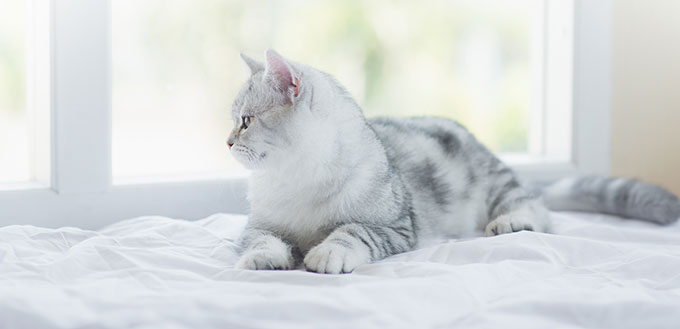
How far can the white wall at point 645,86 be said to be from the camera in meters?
2.55

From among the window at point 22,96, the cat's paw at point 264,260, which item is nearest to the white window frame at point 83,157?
the window at point 22,96

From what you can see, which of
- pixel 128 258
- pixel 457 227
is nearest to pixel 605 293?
pixel 457 227

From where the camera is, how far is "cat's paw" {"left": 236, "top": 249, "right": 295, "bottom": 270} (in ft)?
4.49

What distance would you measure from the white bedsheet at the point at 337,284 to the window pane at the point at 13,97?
452 mm

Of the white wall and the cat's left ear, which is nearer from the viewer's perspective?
the cat's left ear

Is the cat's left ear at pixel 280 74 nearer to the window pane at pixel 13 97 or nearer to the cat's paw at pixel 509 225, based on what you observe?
the cat's paw at pixel 509 225

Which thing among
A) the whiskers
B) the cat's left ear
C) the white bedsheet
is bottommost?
the white bedsheet

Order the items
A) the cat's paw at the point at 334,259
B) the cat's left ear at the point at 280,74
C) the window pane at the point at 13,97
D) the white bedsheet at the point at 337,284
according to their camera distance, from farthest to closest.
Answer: the window pane at the point at 13,97 → the cat's left ear at the point at 280,74 → the cat's paw at the point at 334,259 → the white bedsheet at the point at 337,284

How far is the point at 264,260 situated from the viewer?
54.1 inches

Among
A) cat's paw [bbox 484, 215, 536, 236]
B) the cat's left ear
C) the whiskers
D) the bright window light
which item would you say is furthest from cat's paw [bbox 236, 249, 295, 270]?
the bright window light

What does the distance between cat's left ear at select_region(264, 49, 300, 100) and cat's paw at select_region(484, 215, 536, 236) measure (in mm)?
636

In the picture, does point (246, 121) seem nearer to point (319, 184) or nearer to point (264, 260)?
point (319, 184)

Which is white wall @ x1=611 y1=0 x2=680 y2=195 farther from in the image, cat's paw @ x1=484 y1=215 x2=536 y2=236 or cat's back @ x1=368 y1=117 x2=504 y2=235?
cat's paw @ x1=484 y1=215 x2=536 y2=236

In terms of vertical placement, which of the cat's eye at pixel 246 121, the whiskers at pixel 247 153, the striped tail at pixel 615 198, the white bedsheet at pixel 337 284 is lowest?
the white bedsheet at pixel 337 284
